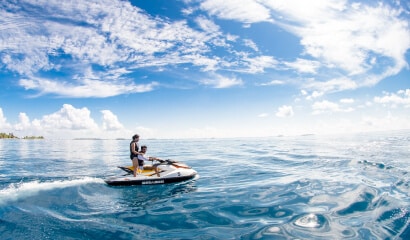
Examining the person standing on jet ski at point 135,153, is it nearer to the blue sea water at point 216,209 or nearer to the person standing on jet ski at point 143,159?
the person standing on jet ski at point 143,159

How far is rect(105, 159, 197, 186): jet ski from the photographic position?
15237 millimetres

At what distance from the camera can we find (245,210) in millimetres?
10062

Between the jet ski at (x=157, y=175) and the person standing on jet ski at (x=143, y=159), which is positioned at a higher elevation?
the person standing on jet ski at (x=143, y=159)

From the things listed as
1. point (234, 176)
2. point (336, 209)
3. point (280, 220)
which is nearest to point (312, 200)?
point (336, 209)

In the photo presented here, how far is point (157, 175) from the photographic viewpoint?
15820 millimetres

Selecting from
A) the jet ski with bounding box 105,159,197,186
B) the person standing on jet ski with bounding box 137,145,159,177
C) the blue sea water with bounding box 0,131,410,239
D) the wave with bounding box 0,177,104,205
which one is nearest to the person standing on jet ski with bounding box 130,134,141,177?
the person standing on jet ski with bounding box 137,145,159,177

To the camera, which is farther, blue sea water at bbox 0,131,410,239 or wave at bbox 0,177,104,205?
wave at bbox 0,177,104,205

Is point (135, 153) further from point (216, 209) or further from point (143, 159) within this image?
point (216, 209)

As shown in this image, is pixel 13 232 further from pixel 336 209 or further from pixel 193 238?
pixel 336 209

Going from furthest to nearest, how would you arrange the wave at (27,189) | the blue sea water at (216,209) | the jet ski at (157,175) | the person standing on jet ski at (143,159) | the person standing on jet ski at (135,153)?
the person standing on jet ski at (143,159)
the person standing on jet ski at (135,153)
the jet ski at (157,175)
the wave at (27,189)
the blue sea water at (216,209)

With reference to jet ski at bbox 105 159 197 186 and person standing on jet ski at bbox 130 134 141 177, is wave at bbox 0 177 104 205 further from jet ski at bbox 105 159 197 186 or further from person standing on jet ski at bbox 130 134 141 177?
person standing on jet ski at bbox 130 134 141 177

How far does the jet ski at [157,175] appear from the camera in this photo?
1524 centimetres

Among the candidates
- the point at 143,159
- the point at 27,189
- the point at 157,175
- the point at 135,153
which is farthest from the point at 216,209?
the point at 27,189

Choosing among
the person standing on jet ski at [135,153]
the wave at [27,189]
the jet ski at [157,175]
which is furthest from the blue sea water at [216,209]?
the person standing on jet ski at [135,153]
